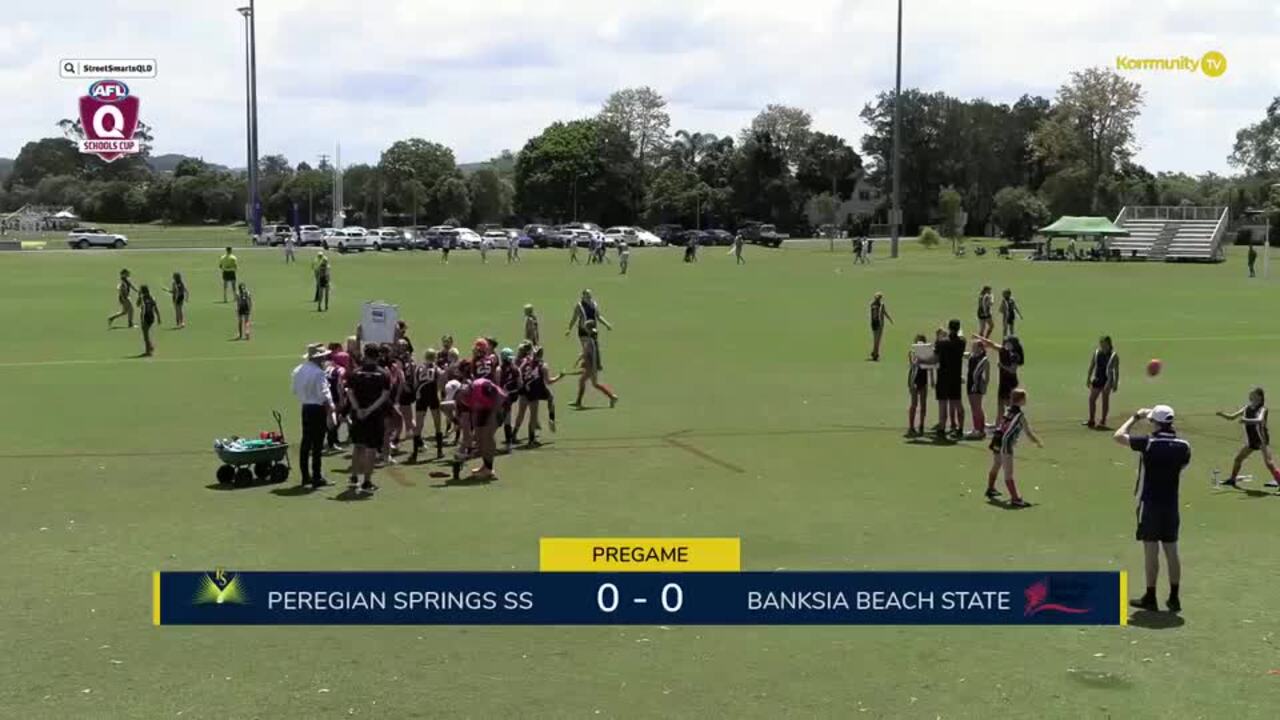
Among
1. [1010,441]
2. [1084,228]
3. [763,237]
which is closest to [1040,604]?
[1010,441]

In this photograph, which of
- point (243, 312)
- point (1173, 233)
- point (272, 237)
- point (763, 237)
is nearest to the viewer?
point (243, 312)

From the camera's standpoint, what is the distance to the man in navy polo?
9836mm

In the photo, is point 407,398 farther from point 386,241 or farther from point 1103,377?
point 386,241

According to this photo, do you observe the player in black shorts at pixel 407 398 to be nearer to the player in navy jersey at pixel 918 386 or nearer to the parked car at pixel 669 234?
the player in navy jersey at pixel 918 386

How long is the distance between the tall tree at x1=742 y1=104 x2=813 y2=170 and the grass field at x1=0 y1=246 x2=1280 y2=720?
94720 millimetres

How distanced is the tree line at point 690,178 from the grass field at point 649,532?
9286 centimetres

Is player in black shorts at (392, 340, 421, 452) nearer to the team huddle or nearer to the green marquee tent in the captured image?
the team huddle

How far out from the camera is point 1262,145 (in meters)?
123

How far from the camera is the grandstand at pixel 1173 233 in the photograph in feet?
243

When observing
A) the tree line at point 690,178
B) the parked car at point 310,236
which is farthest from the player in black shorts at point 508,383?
the tree line at point 690,178

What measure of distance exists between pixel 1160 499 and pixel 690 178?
112658mm

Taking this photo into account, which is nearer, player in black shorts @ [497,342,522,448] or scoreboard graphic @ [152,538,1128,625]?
scoreboard graphic @ [152,538,1128,625]

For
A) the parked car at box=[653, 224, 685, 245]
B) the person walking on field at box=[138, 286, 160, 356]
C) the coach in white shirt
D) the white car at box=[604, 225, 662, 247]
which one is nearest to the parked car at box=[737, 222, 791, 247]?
the parked car at box=[653, 224, 685, 245]

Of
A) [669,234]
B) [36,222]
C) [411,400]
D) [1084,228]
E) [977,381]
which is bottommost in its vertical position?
[411,400]
